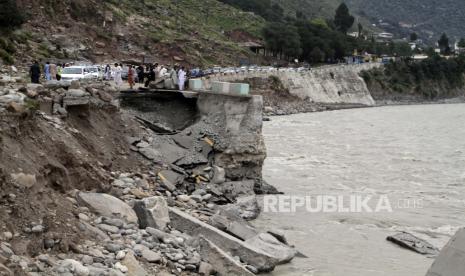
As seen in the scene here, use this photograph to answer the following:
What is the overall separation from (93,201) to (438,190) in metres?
17.6

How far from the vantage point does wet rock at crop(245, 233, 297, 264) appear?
14227 mm

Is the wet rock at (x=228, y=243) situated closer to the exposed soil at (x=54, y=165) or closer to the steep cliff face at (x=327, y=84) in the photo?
the exposed soil at (x=54, y=165)

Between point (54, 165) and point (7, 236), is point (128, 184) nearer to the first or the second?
point (54, 165)

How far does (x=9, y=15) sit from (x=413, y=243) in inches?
1351

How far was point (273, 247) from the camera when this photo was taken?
14586 millimetres

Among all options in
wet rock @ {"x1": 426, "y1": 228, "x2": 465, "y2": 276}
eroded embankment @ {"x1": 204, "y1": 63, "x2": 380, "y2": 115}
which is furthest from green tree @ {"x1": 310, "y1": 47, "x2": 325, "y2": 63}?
wet rock @ {"x1": 426, "y1": 228, "x2": 465, "y2": 276}

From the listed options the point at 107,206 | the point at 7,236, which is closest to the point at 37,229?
the point at 7,236

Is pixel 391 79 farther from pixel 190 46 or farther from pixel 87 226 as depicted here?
pixel 87 226

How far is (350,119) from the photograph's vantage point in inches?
2611

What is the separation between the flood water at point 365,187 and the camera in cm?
1595

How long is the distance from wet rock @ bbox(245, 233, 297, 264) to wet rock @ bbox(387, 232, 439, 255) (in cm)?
375

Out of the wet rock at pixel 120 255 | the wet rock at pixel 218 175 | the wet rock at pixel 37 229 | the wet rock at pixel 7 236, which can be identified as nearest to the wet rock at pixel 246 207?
the wet rock at pixel 218 175

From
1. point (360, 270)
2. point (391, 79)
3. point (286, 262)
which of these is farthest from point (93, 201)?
point (391, 79)

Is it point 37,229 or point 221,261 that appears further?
point 221,261
